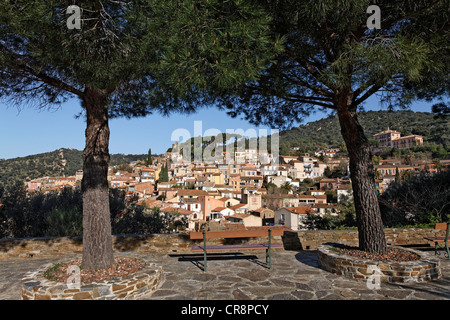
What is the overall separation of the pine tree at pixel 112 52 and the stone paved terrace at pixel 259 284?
108cm

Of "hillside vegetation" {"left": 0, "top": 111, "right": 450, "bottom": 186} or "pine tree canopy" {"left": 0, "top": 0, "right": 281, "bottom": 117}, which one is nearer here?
"pine tree canopy" {"left": 0, "top": 0, "right": 281, "bottom": 117}

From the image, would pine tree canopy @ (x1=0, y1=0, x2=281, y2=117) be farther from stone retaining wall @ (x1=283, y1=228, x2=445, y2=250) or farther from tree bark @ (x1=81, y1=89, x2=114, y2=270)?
stone retaining wall @ (x1=283, y1=228, x2=445, y2=250)

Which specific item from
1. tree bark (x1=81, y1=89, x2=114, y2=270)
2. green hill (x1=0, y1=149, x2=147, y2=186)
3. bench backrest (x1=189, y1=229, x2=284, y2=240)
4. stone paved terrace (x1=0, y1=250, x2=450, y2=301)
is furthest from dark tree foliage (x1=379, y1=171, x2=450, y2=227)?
green hill (x1=0, y1=149, x2=147, y2=186)

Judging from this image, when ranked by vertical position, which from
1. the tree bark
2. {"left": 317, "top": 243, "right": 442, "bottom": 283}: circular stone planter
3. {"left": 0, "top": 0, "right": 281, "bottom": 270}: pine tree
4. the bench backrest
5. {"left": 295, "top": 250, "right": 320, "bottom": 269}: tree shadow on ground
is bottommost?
{"left": 295, "top": 250, "right": 320, "bottom": 269}: tree shadow on ground

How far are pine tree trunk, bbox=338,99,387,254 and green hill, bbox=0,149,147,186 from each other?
41262 millimetres

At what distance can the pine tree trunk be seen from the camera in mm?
4406

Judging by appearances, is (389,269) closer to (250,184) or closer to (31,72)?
(31,72)

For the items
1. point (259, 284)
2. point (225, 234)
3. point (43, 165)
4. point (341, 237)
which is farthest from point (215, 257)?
point (43, 165)

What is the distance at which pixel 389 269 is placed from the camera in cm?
378

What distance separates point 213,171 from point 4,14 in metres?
51.2

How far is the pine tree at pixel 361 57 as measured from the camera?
131 inches

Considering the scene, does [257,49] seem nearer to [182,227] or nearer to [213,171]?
[182,227]

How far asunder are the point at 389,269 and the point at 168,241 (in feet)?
13.2

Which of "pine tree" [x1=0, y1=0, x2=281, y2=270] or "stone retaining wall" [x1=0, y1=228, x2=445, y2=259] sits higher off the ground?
"pine tree" [x1=0, y1=0, x2=281, y2=270]
